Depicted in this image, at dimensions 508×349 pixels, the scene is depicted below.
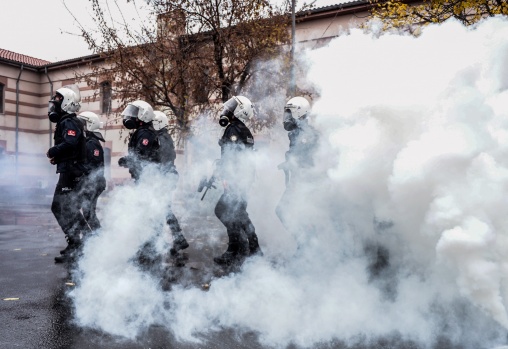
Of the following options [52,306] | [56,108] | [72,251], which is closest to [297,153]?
[52,306]

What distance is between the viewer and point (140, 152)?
6164mm

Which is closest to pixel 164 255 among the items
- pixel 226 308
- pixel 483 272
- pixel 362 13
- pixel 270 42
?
Result: pixel 226 308

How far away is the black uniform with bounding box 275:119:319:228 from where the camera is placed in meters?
4.96

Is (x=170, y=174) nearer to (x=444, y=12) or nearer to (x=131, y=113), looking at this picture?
(x=131, y=113)

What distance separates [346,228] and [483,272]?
1.59 metres

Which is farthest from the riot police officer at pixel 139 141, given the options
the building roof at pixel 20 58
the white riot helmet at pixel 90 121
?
the building roof at pixel 20 58

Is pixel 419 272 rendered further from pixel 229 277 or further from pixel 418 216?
pixel 229 277

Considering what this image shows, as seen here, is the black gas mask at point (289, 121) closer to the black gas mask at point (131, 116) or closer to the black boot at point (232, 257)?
the black boot at point (232, 257)

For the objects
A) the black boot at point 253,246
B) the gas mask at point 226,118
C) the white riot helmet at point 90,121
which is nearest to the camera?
the black boot at point 253,246

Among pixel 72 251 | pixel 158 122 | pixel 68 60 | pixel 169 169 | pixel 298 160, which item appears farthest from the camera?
pixel 68 60

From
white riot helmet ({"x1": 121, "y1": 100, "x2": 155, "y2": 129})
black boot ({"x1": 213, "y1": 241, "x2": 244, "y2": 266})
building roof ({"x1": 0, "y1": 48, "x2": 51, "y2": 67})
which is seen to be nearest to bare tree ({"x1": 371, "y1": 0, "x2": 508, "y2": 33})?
white riot helmet ({"x1": 121, "y1": 100, "x2": 155, "y2": 129})

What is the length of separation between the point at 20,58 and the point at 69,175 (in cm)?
2510

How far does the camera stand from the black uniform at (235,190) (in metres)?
6.10

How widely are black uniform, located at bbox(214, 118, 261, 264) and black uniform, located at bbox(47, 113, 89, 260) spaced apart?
1915 mm
